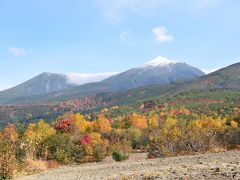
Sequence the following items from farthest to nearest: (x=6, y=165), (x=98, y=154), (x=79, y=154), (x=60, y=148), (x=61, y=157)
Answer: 1. (x=60, y=148)
2. (x=79, y=154)
3. (x=98, y=154)
4. (x=61, y=157)
5. (x=6, y=165)

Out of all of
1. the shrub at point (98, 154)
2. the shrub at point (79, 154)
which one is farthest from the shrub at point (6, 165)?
the shrub at point (79, 154)

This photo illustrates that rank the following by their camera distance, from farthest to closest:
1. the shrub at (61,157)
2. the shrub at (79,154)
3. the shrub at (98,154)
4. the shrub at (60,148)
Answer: the shrub at (79,154)
the shrub at (98,154)
the shrub at (60,148)
the shrub at (61,157)

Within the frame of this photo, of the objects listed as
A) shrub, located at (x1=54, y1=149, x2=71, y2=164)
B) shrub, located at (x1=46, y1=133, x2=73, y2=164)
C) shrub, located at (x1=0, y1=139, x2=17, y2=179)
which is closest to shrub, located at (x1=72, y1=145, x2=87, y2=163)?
shrub, located at (x1=46, y1=133, x2=73, y2=164)

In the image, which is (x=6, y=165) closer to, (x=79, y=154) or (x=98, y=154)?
(x=98, y=154)

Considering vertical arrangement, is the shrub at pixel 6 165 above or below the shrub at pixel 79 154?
above

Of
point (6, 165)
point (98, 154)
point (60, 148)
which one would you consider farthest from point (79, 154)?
point (6, 165)

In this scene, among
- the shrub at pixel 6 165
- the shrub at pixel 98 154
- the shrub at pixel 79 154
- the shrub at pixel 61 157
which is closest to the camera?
the shrub at pixel 6 165

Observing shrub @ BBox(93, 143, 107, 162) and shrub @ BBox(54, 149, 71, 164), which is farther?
shrub @ BBox(93, 143, 107, 162)

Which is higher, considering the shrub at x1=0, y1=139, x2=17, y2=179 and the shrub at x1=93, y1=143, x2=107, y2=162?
the shrub at x1=0, y1=139, x2=17, y2=179

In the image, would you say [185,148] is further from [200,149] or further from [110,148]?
[110,148]

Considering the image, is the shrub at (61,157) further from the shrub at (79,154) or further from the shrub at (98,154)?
the shrub at (98,154)

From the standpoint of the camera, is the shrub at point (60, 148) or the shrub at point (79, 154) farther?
the shrub at point (79, 154)

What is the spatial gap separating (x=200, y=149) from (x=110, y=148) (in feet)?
51.3

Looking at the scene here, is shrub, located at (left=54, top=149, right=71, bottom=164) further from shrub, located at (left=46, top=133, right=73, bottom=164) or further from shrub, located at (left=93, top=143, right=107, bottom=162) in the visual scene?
shrub, located at (left=93, top=143, right=107, bottom=162)
